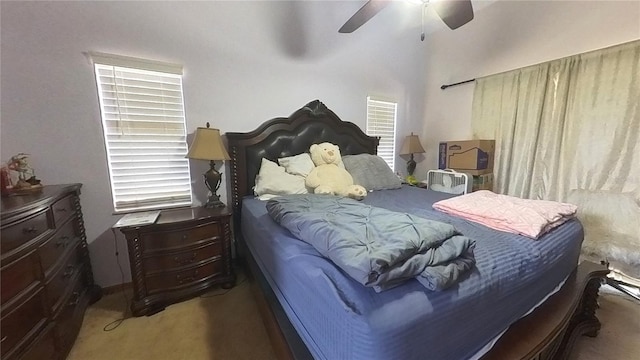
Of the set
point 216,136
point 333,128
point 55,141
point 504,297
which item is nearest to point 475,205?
point 504,297

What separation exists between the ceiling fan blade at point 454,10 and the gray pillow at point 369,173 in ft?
4.36

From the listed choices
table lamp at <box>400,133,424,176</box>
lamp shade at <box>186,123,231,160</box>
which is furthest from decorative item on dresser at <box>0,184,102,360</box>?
table lamp at <box>400,133,424,176</box>

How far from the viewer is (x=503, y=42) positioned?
9.01ft

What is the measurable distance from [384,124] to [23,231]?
10.6ft

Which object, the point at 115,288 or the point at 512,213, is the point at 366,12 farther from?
the point at 115,288

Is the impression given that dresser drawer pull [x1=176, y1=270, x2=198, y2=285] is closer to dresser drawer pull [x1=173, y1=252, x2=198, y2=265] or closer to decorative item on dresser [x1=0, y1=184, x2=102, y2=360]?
dresser drawer pull [x1=173, y1=252, x2=198, y2=265]

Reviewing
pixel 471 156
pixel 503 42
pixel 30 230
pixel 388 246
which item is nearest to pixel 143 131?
pixel 30 230

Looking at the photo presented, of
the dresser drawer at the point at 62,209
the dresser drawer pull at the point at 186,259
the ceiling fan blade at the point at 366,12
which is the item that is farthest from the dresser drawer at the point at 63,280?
the ceiling fan blade at the point at 366,12

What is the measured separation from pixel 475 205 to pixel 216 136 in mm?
1951

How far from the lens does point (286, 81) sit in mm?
2463

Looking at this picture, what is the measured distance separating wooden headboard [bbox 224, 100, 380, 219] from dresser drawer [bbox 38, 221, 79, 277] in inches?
42.5

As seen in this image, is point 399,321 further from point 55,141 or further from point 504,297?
point 55,141

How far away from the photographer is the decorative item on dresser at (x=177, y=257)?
1.64 metres

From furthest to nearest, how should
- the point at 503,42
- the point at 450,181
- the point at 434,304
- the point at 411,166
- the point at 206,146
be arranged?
the point at 411,166
the point at 450,181
the point at 503,42
the point at 206,146
the point at 434,304
